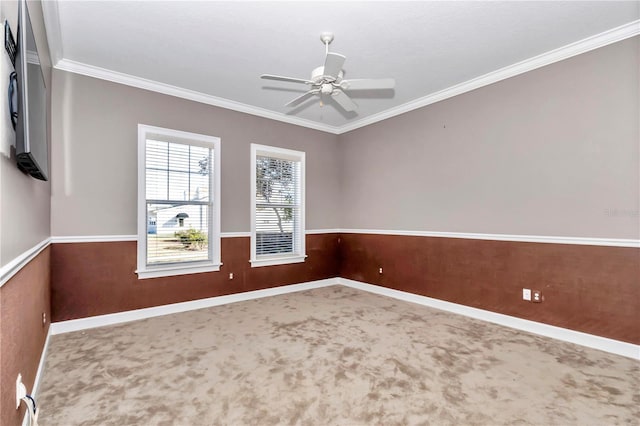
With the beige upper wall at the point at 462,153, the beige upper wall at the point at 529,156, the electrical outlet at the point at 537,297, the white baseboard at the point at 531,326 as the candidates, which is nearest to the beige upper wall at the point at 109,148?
the beige upper wall at the point at 462,153

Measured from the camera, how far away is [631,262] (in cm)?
273

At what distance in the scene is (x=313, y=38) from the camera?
2879 mm

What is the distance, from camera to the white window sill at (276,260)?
4.67 metres

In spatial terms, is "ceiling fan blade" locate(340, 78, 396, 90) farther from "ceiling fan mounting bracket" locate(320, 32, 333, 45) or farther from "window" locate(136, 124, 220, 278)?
"window" locate(136, 124, 220, 278)

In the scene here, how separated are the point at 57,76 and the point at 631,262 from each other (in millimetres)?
5768

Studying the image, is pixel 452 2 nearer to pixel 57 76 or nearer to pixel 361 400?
pixel 361 400

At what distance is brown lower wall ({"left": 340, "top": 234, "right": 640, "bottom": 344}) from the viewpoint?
2.79 m

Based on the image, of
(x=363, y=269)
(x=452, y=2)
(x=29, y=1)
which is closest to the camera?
(x=29, y=1)

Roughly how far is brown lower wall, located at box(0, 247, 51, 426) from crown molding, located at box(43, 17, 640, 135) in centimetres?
209

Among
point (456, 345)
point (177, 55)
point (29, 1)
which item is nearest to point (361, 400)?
point (456, 345)

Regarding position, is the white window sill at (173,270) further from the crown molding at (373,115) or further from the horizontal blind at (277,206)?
the crown molding at (373,115)

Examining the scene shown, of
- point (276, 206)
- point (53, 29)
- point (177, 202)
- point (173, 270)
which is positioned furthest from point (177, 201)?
point (53, 29)

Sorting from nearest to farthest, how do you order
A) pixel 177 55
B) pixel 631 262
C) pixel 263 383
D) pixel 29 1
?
pixel 29 1, pixel 263 383, pixel 631 262, pixel 177 55

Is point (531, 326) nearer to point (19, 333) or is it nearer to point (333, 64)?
point (333, 64)
